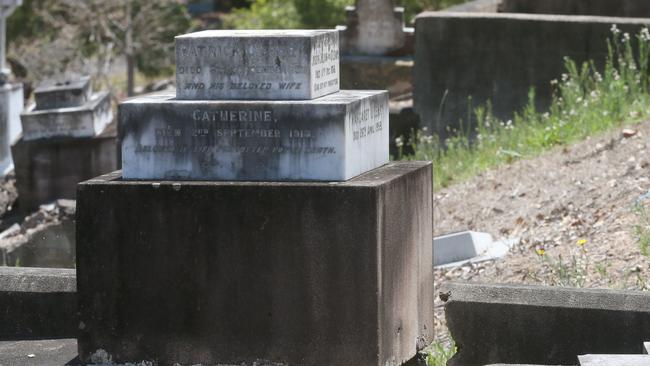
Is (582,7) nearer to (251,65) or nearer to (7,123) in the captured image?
(7,123)

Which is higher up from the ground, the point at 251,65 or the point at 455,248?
the point at 251,65

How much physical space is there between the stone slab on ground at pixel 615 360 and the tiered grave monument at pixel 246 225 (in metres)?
0.93

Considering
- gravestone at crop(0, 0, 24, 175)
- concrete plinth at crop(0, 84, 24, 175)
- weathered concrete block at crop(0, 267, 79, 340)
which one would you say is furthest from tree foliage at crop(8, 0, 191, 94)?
weathered concrete block at crop(0, 267, 79, 340)

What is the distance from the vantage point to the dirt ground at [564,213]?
7586 mm

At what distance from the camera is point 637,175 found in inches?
355

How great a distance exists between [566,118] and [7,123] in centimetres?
949

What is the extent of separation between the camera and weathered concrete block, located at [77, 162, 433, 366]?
5.49 m

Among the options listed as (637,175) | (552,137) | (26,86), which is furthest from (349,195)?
(26,86)

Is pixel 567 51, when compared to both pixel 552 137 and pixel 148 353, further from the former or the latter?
pixel 148 353

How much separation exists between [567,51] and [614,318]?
23.8 ft

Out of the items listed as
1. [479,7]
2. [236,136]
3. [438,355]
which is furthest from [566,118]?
[236,136]

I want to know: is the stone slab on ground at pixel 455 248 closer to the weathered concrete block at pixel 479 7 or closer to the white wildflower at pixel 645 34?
the white wildflower at pixel 645 34

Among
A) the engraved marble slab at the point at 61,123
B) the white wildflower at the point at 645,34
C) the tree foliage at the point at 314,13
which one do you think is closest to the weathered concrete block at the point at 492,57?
the white wildflower at the point at 645,34

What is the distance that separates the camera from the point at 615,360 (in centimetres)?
504
